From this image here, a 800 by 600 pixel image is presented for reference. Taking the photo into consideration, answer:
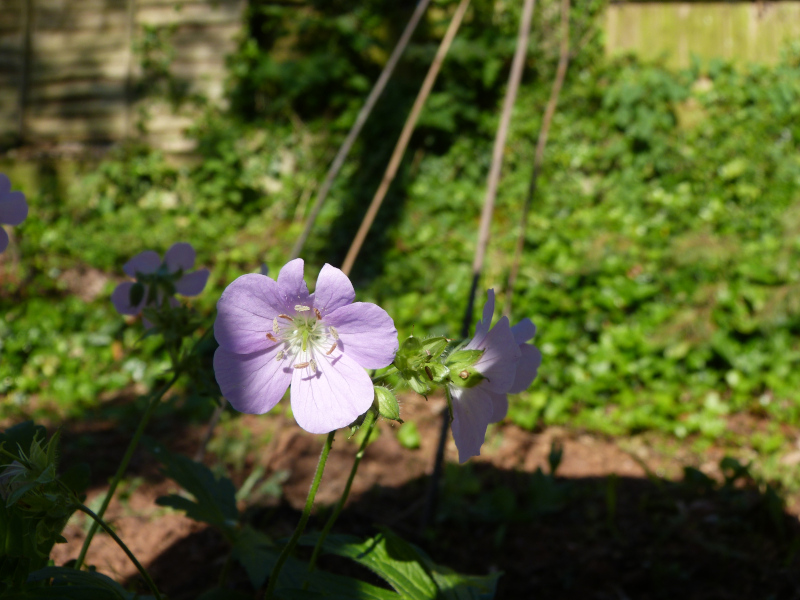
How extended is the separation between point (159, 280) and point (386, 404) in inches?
20.8

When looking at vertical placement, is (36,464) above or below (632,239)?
above

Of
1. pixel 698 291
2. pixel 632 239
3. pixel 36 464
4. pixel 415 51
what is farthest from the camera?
pixel 415 51

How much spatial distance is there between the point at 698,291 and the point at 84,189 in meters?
4.76

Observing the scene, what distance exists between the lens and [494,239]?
3945 millimetres

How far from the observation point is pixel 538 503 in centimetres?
173

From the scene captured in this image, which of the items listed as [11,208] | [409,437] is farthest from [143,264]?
[409,437]

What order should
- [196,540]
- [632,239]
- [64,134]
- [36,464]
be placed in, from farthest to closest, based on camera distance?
1. [64,134]
2. [632,239]
3. [196,540]
4. [36,464]

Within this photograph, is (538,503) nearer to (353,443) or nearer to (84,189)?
(353,443)

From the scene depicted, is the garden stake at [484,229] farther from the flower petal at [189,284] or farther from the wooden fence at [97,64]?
the wooden fence at [97,64]

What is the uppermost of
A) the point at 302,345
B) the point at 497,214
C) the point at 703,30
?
A: the point at 703,30

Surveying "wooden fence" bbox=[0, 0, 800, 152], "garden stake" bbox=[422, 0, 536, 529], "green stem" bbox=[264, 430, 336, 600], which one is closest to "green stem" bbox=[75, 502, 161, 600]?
"green stem" bbox=[264, 430, 336, 600]

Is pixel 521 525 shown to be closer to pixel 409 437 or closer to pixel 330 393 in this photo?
pixel 409 437

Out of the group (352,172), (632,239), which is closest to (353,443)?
(632,239)

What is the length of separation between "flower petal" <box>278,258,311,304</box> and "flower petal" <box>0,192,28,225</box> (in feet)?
1.33
